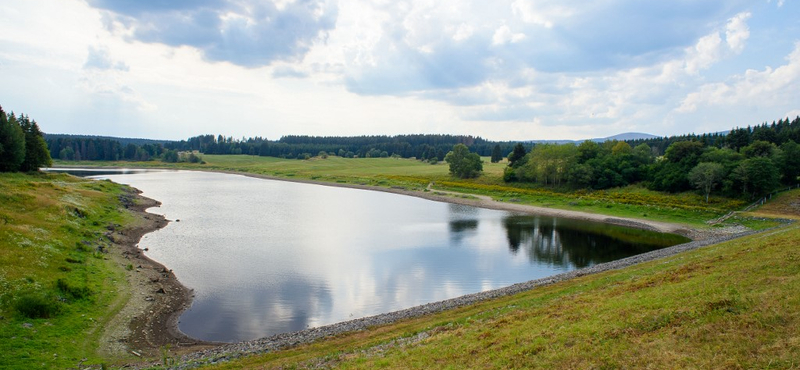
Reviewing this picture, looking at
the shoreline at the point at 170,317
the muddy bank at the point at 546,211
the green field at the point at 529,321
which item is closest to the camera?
the green field at the point at 529,321

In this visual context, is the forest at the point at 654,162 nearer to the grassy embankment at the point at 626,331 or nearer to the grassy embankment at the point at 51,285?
the grassy embankment at the point at 51,285

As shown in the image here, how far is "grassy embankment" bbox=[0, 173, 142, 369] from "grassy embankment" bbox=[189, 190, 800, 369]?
6463mm

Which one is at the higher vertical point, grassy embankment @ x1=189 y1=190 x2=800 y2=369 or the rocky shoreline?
grassy embankment @ x1=189 y1=190 x2=800 y2=369

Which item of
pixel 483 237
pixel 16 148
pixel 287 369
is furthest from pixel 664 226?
pixel 16 148

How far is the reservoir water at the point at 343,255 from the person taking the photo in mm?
22141

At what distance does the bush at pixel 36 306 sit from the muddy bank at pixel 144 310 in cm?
213

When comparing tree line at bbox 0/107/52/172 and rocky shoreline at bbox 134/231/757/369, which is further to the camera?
tree line at bbox 0/107/52/172

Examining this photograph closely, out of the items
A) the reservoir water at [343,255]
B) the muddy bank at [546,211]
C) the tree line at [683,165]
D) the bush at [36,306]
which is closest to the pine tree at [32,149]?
the reservoir water at [343,255]

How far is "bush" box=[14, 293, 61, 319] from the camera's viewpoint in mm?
16547

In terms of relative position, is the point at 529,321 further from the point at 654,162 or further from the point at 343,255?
the point at 654,162

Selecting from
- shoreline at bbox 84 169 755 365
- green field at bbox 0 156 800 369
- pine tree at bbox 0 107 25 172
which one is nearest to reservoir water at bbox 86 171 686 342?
shoreline at bbox 84 169 755 365

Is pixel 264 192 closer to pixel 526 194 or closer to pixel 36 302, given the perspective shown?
pixel 526 194

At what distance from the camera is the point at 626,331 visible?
421 inches

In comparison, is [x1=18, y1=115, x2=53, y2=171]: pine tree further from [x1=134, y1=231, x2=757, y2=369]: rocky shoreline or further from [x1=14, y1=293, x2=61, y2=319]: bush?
[x1=134, y1=231, x2=757, y2=369]: rocky shoreline
